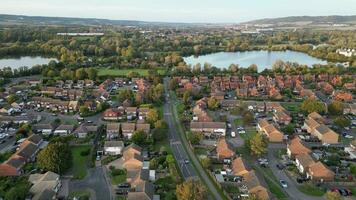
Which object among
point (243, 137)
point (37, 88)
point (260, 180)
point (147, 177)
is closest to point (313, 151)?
point (243, 137)

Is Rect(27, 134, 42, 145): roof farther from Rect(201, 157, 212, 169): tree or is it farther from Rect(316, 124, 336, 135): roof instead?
Rect(316, 124, 336, 135): roof

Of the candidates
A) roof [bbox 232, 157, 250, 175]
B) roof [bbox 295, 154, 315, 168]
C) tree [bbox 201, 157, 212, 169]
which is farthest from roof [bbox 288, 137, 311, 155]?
tree [bbox 201, 157, 212, 169]

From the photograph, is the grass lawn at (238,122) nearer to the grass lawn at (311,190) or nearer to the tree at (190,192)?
the grass lawn at (311,190)

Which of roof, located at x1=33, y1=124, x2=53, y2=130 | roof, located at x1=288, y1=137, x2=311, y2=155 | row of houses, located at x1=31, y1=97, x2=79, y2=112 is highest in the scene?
row of houses, located at x1=31, y1=97, x2=79, y2=112

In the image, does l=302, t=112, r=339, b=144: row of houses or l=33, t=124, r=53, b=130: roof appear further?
l=33, t=124, r=53, b=130: roof

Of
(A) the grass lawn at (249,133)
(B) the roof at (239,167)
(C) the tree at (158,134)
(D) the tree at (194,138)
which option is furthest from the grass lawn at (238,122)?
(B) the roof at (239,167)

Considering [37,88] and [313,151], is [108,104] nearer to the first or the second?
[37,88]

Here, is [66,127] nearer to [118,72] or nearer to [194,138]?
[194,138]
